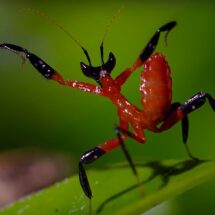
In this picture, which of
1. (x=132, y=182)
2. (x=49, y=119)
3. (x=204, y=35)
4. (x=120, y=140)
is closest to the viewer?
(x=120, y=140)

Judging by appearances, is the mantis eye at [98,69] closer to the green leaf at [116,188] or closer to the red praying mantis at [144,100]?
the red praying mantis at [144,100]

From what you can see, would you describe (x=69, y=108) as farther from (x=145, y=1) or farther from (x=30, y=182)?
(x=145, y=1)

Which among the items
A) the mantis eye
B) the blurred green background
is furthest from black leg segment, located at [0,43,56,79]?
the blurred green background

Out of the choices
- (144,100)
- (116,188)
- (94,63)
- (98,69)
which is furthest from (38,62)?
(94,63)

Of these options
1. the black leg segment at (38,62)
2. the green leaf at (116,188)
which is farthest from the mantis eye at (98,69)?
the green leaf at (116,188)

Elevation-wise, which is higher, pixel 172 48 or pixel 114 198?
pixel 172 48

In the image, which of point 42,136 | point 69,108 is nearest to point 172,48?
point 69,108

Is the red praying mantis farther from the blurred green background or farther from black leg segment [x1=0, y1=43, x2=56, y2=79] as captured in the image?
the blurred green background
